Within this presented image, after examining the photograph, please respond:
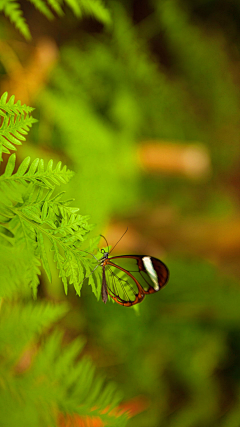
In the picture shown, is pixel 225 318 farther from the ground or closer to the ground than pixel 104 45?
closer to the ground

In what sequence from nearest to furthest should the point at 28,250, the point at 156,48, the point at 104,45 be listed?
1. the point at 28,250
2. the point at 104,45
3. the point at 156,48

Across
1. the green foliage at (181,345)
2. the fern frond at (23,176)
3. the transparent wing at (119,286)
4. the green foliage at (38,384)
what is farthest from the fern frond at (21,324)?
the green foliage at (181,345)

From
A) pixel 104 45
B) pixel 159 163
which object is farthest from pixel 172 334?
pixel 104 45

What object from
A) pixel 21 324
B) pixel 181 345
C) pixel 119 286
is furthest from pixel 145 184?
pixel 119 286

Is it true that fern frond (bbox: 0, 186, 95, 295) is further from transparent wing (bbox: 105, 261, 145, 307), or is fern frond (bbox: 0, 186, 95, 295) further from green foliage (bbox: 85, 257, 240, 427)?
green foliage (bbox: 85, 257, 240, 427)

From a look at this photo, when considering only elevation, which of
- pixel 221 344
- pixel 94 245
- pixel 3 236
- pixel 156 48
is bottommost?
pixel 3 236

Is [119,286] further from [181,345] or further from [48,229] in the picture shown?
[181,345]

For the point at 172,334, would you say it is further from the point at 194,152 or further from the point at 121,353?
the point at 194,152

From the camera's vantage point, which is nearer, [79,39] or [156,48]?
[79,39]
